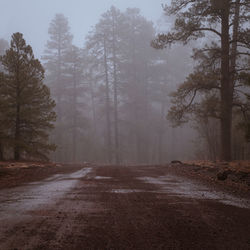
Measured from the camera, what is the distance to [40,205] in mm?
3908

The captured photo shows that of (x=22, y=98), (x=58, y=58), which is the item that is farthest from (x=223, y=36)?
(x=58, y=58)

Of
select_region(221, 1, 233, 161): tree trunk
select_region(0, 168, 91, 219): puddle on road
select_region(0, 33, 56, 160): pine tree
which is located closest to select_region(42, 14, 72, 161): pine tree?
select_region(0, 33, 56, 160): pine tree

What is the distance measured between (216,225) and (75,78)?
1129 inches

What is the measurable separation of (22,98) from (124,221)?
38.0 feet

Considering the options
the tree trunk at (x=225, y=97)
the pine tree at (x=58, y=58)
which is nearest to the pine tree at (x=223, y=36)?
the tree trunk at (x=225, y=97)

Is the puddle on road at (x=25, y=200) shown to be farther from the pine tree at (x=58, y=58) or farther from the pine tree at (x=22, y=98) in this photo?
the pine tree at (x=58, y=58)

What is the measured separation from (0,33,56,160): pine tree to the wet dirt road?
907cm

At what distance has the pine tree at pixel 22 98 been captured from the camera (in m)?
13.1

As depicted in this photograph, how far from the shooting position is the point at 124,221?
3127mm

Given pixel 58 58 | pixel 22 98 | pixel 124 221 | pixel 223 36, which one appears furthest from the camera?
pixel 58 58

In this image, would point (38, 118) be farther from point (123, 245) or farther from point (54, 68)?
point (54, 68)

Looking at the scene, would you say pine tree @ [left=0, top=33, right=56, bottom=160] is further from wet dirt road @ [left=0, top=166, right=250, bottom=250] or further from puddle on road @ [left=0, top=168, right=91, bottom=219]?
wet dirt road @ [left=0, top=166, right=250, bottom=250]

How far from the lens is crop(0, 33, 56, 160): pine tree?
1308 centimetres

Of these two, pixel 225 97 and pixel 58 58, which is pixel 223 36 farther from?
pixel 58 58
